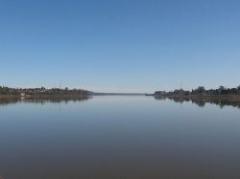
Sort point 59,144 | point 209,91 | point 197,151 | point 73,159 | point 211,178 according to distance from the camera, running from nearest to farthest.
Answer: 1. point 211,178
2. point 73,159
3. point 197,151
4. point 59,144
5. point 209,91

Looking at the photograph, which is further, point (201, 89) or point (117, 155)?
point (201, 89)

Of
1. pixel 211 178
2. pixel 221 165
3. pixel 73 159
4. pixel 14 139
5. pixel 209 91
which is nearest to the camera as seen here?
pixel 211 178

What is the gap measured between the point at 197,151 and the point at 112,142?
15.9 feet

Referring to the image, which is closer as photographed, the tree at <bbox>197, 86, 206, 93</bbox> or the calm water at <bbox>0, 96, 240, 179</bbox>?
the calm water at <bbox>0, 96, 240, 179</bbox>

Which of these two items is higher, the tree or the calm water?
the tree

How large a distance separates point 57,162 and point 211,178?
6126mm

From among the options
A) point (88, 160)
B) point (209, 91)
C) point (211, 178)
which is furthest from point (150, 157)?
point (209, 91)

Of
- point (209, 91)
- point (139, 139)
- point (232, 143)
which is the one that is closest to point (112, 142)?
point (139, 139)

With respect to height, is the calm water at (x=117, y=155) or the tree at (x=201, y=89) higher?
the tree at (x=201, y=89)

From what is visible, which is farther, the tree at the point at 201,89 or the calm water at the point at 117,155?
the tree at the point at 201,89

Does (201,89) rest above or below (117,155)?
above

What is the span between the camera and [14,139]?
769 inches

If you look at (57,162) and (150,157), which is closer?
(57,162)

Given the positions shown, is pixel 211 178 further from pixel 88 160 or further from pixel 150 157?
pixel 88 160
